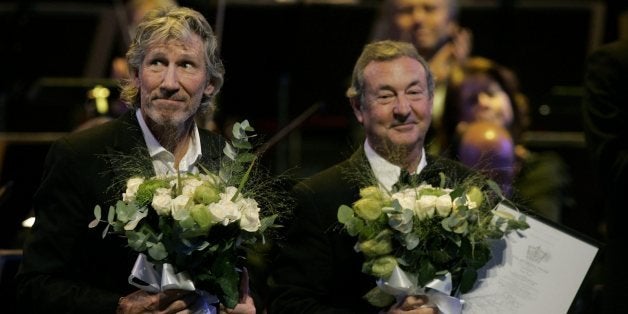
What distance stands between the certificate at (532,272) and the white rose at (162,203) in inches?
44.9

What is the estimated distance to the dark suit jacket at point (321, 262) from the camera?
4461mm

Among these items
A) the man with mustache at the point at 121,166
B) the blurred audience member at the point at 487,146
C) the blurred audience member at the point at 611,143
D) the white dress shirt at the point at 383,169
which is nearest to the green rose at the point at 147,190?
the man with mustache at the point at 121,166

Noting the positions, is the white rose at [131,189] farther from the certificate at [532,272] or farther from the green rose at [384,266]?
the certificate at [532,272]

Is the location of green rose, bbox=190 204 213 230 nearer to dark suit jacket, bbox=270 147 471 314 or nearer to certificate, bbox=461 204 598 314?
dark suit jacket, bbox=270 147 471 314

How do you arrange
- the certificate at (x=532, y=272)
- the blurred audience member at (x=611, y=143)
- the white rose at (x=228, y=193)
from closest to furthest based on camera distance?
1. the white rose at (x=228, y=193)
2. the certificate at (x=532, y=272)
3. the blurred audience member at (x=611, y=143)

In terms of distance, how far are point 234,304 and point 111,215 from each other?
1.56 feet

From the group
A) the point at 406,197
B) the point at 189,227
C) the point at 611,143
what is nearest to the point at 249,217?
the point at 189,227

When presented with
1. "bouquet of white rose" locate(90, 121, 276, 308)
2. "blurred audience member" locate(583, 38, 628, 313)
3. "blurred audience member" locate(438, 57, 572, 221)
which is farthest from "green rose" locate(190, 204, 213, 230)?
"blurred audience member" locate(438, 57, 572, 221)

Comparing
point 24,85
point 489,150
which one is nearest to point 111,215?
point 489,150

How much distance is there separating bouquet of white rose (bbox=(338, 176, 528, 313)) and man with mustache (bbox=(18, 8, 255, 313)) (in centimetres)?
44

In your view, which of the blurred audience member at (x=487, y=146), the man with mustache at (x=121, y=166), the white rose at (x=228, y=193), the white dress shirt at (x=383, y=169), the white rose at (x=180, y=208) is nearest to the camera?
the white rose at (x=180, y=208)

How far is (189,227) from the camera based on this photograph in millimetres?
3848

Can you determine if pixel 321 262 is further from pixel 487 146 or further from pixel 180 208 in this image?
pixel 487 146

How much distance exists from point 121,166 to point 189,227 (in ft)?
1.56
